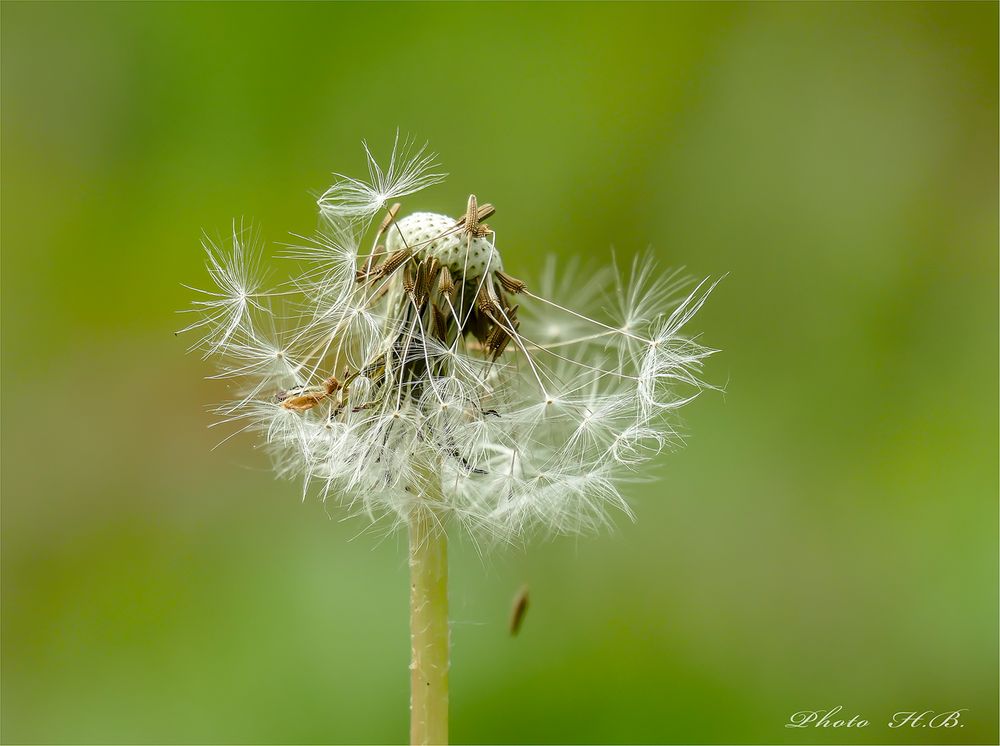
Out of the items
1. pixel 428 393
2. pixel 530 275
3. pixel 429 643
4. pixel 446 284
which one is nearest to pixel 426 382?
pixel 428 393

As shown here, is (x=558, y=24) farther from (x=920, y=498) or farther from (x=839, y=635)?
(x=839, y=635)

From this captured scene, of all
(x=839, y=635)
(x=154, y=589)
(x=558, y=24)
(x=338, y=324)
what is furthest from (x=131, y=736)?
(x=558, y=24)

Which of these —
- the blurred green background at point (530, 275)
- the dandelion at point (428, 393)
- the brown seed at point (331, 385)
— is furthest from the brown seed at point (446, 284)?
the blurred green background at point (530, 275)

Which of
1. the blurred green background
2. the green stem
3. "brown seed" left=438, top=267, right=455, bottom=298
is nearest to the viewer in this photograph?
the green stem

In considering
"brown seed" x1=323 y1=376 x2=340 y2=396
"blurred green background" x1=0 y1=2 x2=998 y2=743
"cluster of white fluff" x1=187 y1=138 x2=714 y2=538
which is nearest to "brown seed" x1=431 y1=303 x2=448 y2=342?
"cluster of white fluff" x1=187 y1=138 x2=714 y2=538

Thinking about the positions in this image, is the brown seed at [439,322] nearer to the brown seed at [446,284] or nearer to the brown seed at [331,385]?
the brown seed at [446,284]

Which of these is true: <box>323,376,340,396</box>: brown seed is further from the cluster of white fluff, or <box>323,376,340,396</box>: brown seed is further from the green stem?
the green stem
